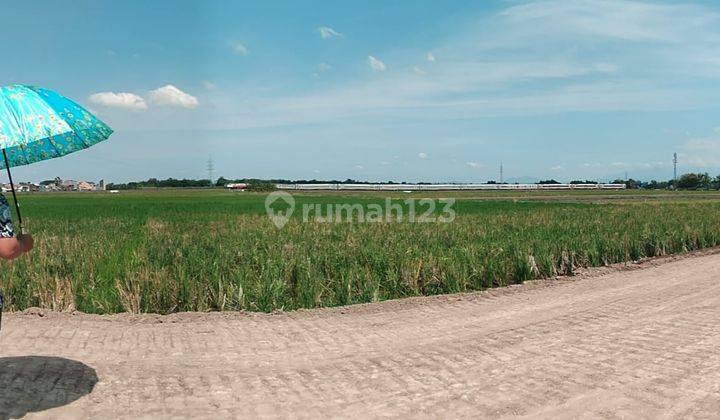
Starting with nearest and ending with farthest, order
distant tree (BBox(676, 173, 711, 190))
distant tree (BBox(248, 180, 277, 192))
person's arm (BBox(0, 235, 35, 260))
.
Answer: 1. person's arm (BBox(0, 235, 35, 260))
2. distant tree (BBox(248, 180, 277, 192))
3. distant tree (BBox(676, 173, 711, 190))

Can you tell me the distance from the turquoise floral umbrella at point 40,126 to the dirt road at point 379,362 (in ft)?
7.38

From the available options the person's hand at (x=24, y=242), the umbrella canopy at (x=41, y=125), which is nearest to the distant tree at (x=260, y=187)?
the umbrella canopy at (x=41, y=125)

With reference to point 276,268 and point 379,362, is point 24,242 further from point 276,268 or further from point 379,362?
point 276,268

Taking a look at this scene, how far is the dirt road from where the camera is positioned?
568 cm

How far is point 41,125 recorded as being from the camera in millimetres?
4895

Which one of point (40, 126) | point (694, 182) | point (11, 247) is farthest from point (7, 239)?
point (694, 182)

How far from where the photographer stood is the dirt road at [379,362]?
18.6 ft

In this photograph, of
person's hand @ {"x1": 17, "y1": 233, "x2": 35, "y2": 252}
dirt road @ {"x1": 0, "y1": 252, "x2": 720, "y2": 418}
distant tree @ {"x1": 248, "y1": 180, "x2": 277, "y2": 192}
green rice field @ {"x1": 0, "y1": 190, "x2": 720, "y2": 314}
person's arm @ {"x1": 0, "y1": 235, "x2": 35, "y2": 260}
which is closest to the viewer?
person's arm @ {"x1": 0, "y1": 235, "x2": 35, "y2": 260}

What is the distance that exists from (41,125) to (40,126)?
0.04ft

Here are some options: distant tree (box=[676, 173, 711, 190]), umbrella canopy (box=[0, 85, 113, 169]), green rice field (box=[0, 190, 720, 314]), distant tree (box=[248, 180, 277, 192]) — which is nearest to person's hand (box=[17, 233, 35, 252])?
umbrella canopy (box=[0, 85, 113, 169])

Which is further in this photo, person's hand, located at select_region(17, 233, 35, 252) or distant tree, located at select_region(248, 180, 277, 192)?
distant tree, located at select_region(248, 180, 277, 192)

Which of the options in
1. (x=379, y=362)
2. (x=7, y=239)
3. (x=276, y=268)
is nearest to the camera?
(x=7, y=239)

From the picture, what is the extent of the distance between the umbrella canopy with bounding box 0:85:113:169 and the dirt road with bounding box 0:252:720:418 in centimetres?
244

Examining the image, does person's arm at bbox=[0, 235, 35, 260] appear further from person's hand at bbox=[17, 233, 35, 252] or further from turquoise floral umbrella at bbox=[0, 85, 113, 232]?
turquoise floral umbrella at bbox=[0, 85, 113, 232]
